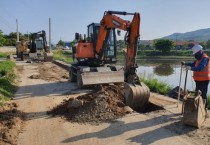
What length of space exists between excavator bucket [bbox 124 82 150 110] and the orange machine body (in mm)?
4927

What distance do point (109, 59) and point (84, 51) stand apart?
4.09 feet

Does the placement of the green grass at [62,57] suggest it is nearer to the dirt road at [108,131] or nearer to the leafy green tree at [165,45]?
the dirt road at [108,131]

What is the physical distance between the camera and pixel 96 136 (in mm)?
6961

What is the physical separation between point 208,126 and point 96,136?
288 cm

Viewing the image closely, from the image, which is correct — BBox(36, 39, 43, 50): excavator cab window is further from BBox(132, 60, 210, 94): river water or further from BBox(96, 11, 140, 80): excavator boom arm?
BBox(96, 11, 140, 80): excavator boom arm

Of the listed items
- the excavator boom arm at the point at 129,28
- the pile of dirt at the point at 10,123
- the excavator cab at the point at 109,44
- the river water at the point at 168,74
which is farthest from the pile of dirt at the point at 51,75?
the pile of dirt at the point at 10,123

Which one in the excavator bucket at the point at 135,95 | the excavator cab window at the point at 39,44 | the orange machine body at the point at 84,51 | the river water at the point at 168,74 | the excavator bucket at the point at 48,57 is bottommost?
the river water at the point at 168,74

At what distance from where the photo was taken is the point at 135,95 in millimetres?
9406

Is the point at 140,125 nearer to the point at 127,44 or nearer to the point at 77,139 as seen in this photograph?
the point at 77,139

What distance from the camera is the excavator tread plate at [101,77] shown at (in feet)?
41.3

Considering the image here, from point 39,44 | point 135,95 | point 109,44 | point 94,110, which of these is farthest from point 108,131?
point 39,44

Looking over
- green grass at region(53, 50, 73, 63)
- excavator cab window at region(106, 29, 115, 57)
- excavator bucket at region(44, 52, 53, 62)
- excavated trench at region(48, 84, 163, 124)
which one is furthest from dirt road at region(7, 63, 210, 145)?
green grass at region(53, 50, 73, 63)

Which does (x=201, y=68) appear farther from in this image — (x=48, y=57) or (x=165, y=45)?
(x=165, y=45)

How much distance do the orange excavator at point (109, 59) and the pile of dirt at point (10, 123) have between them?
343 centimetres
